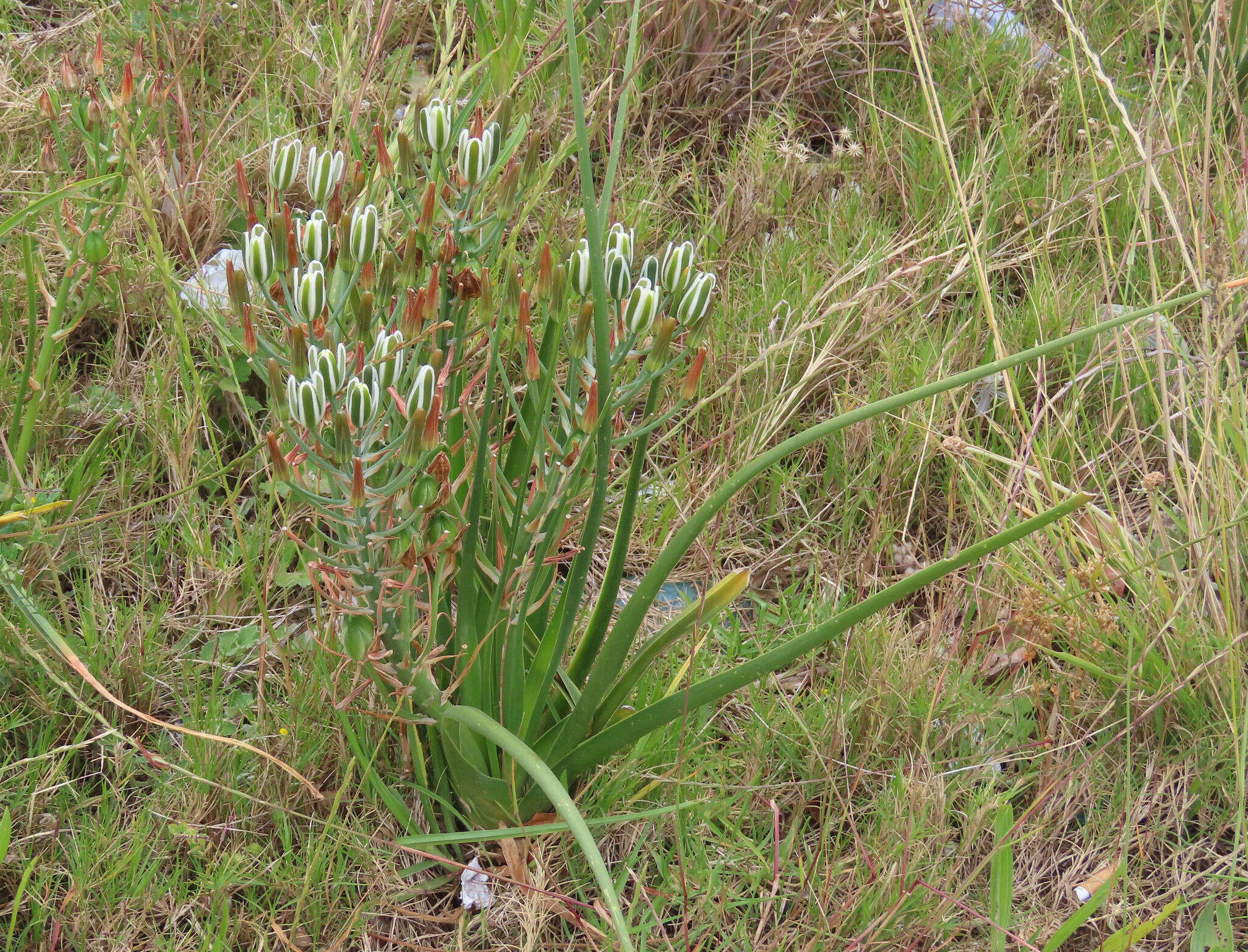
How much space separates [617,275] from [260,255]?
1.24 ft

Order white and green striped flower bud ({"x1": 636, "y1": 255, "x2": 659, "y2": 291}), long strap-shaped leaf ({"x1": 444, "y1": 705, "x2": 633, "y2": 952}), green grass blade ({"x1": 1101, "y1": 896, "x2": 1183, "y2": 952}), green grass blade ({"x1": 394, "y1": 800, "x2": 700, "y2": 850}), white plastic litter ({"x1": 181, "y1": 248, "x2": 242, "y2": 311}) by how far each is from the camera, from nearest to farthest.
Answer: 1. long strap-shaped leaf ({"x1": 444, "y1": 705, "x2": 633, "y2": 952})
2. white and green striped flower bud ({"x1": 636, "y1": 255, "x2": 659, "y2": 291})
3. green grass blade ({"x1": 394, "y1": 800, "x2": 700, "y2": 850})
4. green grass blade ({"x1": 1101, "y1": 896, "x2": 1183, "y2": 952})
5. white plastic litter ({"x1": 181, "y1": 248, "x2": 242, "y2": 311})

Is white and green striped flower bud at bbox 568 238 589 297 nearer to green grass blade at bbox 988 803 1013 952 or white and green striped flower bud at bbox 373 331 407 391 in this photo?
white and green striped flower bud at bbox 373 331 407 391

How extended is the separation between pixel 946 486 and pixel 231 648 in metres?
1.31

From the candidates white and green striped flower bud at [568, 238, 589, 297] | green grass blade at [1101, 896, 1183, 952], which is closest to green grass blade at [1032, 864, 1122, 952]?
green grass blade at [1101, 896, 1183, 952]

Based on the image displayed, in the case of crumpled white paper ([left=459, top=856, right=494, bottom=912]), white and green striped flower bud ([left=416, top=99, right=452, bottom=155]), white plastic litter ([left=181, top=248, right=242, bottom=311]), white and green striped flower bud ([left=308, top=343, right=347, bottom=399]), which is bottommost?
crumpled white paper ([left=459, top=856, right=494, bottom=912])

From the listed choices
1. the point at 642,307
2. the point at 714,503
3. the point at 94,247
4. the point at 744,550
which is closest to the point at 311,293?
the point at 642,307

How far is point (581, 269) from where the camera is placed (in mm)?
1130

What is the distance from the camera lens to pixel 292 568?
183 centimetres

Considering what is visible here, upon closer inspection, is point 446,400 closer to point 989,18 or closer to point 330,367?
point 330,367

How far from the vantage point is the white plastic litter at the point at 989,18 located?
2.78m

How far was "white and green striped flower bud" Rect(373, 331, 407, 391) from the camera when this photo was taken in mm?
1083

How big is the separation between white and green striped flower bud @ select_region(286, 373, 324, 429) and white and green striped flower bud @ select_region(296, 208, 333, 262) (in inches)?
6.5

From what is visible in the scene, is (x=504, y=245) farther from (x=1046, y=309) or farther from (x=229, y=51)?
(x=1046, y=309)

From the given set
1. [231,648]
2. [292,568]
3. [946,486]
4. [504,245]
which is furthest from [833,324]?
[231,648]
